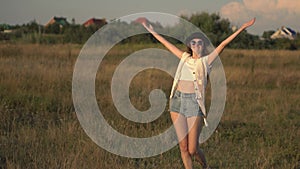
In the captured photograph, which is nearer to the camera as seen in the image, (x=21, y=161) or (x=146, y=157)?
(x=21, y=161)

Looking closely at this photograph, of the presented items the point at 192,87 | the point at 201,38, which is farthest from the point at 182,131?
the point at 201,38

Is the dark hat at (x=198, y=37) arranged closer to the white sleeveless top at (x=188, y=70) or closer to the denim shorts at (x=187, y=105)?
the white sleeveless top at (x=188, y=70)

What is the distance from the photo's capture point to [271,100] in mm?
9352

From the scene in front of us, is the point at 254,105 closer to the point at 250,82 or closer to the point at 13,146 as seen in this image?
the point at 250,82

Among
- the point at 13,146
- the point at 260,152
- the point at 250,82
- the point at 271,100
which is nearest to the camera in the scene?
the point at 13,146

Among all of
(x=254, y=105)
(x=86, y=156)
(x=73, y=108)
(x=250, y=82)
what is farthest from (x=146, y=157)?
(x=250, y=82)

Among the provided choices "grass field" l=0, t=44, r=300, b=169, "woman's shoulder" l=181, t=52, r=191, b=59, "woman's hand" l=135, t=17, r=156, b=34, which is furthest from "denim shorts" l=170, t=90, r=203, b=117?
"grass field" l=0, t=44, r=300, b=169

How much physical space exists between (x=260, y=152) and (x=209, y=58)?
2.06 m

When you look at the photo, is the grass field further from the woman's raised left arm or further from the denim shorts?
the woman's raised left arm

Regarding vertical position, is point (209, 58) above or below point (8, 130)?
above

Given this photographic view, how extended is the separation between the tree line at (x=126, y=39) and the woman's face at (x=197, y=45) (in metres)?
15.1

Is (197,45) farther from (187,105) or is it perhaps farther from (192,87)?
(187,105)

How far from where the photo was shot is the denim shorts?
3617 mm

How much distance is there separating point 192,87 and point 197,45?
1.23 feet
